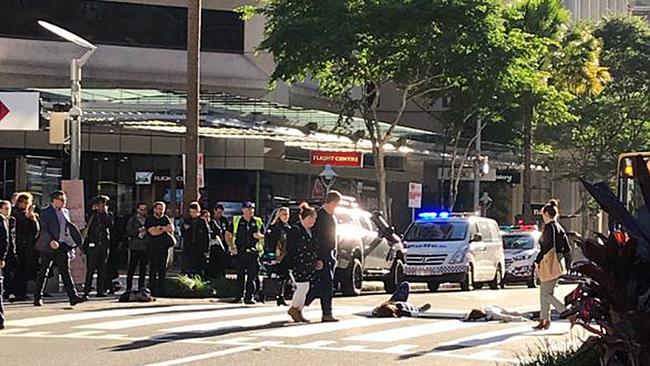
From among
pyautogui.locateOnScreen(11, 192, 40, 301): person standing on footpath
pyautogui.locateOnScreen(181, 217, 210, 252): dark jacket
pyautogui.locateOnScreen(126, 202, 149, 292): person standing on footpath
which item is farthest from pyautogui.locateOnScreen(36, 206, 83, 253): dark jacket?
pyautogui.locateOnScreen(181, 217, 210, 252): dark jacket

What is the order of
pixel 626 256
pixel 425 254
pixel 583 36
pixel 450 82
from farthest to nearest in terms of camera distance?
pixel 583 36
pixel 450 82
pixel 425 254
pixel 626 256

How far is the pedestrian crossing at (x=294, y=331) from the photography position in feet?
45.0

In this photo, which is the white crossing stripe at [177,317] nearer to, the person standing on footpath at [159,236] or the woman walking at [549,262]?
the person standing on footpath at [159,236]

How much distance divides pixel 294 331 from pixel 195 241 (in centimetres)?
752

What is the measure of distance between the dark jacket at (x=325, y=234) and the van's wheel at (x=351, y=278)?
8.32m

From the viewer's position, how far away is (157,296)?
21.1 m

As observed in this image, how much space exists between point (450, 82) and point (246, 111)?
761 centimetres

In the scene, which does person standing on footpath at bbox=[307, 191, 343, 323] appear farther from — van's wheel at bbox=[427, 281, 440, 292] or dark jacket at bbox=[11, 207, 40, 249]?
van's wheel at bbox=[427, 281, 440, 292]

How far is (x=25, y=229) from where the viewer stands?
65.7 feet

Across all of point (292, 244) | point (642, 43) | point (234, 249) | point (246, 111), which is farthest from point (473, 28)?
point (642, 43)

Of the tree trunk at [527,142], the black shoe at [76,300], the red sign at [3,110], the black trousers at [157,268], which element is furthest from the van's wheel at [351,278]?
the tree trunk at [527,142]

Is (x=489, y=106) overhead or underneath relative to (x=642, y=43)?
underneath

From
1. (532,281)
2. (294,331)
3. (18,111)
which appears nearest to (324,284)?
(294,331)

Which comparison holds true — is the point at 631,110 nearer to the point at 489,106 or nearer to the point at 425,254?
the point at 489,106
